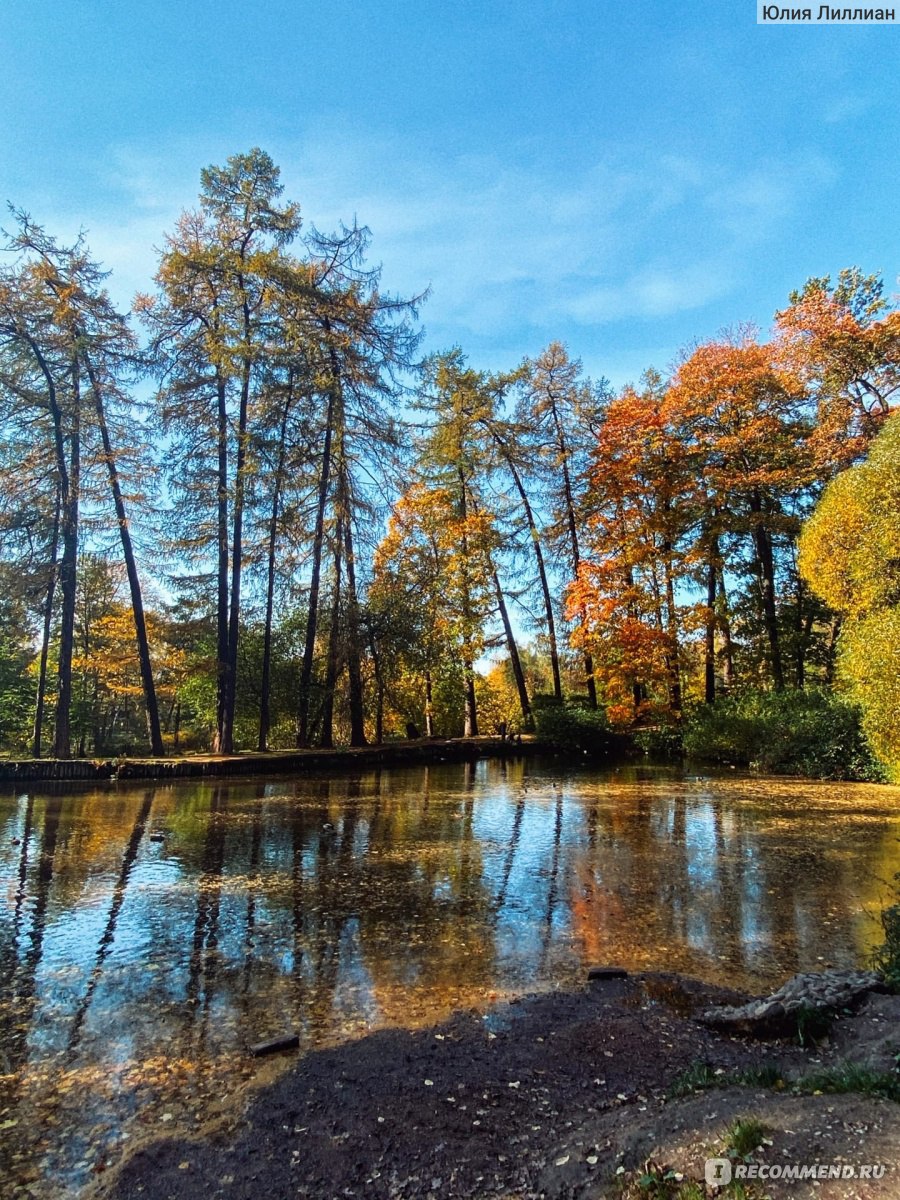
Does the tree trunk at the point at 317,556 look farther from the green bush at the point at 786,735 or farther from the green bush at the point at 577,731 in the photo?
the green bush at the point at 786,735

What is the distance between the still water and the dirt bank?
0.33m

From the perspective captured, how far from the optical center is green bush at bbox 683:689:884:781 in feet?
51.0

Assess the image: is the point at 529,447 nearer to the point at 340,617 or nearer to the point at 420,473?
the point at 420,473

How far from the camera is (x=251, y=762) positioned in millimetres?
17125

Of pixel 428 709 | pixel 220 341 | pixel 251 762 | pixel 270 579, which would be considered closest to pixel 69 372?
pixel 220 341

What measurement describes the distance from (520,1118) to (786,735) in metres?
16.7

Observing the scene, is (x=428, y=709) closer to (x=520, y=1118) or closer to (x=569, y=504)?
(x=569, y=504)

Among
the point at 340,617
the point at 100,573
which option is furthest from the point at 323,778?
the point at 100,573

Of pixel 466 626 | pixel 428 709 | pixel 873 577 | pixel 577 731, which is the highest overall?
pixel 466 626

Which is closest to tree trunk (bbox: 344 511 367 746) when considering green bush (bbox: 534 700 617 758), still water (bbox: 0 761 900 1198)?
green bush (bbox: 534 700 617 758)

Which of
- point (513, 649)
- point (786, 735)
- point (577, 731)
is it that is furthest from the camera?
point (513, 649)

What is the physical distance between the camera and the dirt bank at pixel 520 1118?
2291 millimetres

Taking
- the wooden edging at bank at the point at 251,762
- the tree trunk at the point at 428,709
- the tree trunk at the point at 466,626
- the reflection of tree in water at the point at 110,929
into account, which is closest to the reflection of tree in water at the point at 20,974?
the reflection of tree in water at the point at 110,929

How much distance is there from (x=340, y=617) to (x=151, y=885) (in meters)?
14.0
